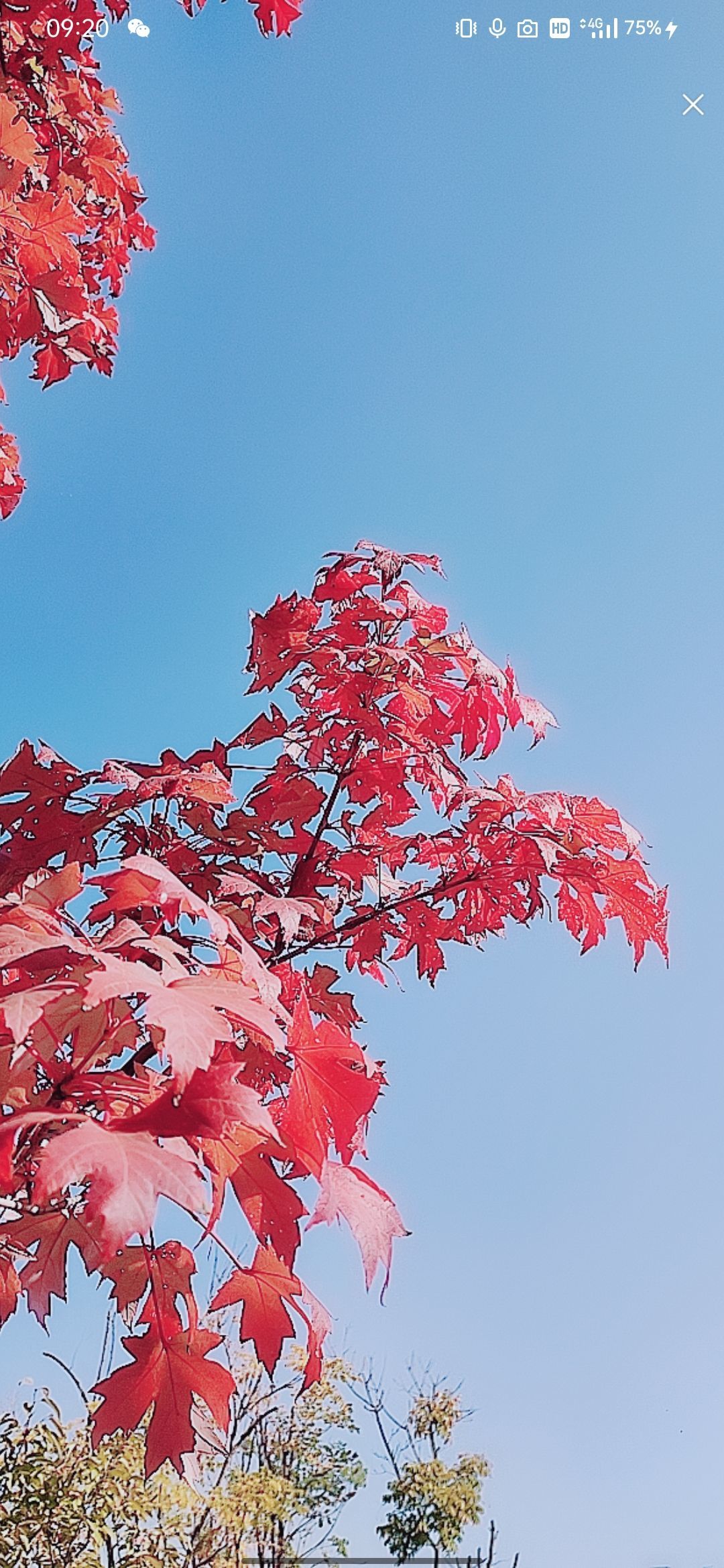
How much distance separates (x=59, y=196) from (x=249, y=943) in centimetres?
86

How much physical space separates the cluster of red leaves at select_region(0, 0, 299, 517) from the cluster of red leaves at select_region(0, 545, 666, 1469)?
1.31 ft

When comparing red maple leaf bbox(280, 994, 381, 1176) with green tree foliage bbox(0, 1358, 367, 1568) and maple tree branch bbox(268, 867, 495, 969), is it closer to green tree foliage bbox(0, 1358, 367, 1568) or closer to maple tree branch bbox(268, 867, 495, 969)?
maple tree branch bbox(268, 867, 495, 969)

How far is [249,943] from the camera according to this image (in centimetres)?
108

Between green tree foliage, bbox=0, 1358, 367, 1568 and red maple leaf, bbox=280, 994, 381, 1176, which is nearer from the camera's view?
red maple leaf, bbox=280, 994, 381, 1176

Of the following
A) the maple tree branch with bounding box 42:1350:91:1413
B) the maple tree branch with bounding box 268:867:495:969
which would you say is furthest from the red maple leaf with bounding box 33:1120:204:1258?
the maple tree branch with bounding box 42:1350:91:1413

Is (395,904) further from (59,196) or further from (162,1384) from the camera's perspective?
(59,196)

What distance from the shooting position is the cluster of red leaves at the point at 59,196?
1137 mm

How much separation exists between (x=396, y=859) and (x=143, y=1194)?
83 centimetres

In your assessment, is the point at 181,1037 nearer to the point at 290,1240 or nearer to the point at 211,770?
the point at 290,1240

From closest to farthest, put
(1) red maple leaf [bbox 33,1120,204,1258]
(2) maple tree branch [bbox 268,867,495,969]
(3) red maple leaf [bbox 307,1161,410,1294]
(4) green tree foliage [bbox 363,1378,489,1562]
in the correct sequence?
(1) red maple leaf [bbox 33,1120,204,1258] → (3) red maple leaf [bbox 307,1161,410,1294] → (2) maple tree branch [bbox 268,867,495,969] → (4) green tree foliage [bbox 363,1378,489,1562]

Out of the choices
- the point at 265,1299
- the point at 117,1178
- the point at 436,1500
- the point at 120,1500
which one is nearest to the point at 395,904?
the point at 265,1299

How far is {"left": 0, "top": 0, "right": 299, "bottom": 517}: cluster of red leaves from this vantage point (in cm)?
114

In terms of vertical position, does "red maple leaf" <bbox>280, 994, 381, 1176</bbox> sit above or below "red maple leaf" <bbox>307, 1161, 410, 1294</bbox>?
above

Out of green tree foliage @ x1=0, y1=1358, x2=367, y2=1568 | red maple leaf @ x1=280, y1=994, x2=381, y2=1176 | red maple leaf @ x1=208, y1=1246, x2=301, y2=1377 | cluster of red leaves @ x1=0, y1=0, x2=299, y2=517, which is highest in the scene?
cluster of red leaves @ x1=0, y1=0, x2=299, y2=517
